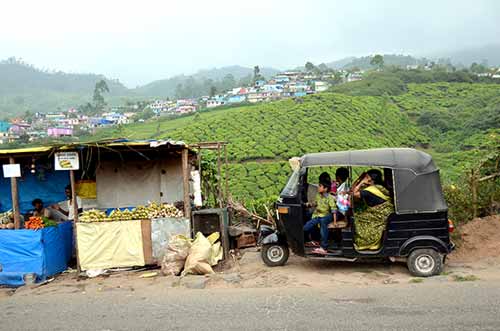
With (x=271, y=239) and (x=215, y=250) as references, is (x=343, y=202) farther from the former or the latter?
(x=215, y=250)

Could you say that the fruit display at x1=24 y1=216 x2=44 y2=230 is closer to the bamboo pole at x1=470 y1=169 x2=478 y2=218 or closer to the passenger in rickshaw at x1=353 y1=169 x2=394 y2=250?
the passenger in rickshaw at x1=353 y1=169 x2=394 y2=250

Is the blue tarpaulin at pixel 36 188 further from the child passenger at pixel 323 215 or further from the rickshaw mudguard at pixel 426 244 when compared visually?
the rickshaw mudguard at pixel 426 244

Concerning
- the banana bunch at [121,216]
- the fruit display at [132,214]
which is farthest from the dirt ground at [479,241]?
the banana bunch at [121,216]

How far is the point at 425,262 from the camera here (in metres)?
7.01

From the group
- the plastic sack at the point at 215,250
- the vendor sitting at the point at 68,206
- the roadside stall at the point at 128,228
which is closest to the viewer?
the plastic sack at the point at 215,250

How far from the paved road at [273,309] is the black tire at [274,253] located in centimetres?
128

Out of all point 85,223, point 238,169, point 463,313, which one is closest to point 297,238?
point 463,313

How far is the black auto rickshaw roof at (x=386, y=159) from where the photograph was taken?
7.14 meters

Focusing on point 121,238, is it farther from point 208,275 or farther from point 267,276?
point 267,276

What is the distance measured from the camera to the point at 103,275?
8391 millimetres

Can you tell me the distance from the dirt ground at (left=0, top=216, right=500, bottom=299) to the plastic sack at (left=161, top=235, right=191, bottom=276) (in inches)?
7.5

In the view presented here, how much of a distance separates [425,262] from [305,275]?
74.3 inches

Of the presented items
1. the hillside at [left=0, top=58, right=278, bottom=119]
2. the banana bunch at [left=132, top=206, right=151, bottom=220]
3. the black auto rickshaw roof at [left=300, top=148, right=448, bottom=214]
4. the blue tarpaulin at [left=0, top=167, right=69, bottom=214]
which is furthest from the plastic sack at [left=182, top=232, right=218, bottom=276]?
the hillside at [left=0, top=58, right=278, bottom=119]

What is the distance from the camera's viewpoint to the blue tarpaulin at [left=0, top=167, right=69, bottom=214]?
10.4 meters
